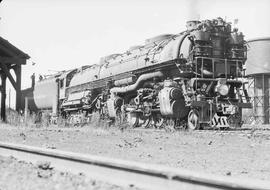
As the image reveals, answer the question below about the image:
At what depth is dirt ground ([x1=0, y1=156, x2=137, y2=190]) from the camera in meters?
4.43

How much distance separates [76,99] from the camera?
22.0m

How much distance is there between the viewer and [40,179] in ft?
16.4

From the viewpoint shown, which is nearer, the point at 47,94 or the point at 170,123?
the point at 170,123

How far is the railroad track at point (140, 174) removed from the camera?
10.7 feet

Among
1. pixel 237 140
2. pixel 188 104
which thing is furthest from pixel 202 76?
pixel 237 140

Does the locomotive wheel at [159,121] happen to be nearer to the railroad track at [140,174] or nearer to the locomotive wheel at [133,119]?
the locomotive wheel at [133,119]

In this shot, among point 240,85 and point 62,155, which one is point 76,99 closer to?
point 240,85

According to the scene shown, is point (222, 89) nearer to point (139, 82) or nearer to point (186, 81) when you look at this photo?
point (186, 81)

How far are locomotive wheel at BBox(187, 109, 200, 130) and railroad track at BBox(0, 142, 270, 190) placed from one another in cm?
864

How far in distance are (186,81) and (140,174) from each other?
10.8 meters

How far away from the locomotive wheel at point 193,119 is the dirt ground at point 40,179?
8584 mm

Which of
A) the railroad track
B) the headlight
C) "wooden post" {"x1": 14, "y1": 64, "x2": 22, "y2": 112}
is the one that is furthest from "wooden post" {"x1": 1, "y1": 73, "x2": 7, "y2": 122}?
the railroad track

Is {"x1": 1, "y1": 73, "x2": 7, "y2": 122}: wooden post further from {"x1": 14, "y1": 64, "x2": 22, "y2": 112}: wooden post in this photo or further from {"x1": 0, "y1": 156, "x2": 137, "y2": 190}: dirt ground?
{"x1": 0, "y1": 156, "x2": 137, "y2": 190}: dirt ground

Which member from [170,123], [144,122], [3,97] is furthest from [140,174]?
[3,97]
